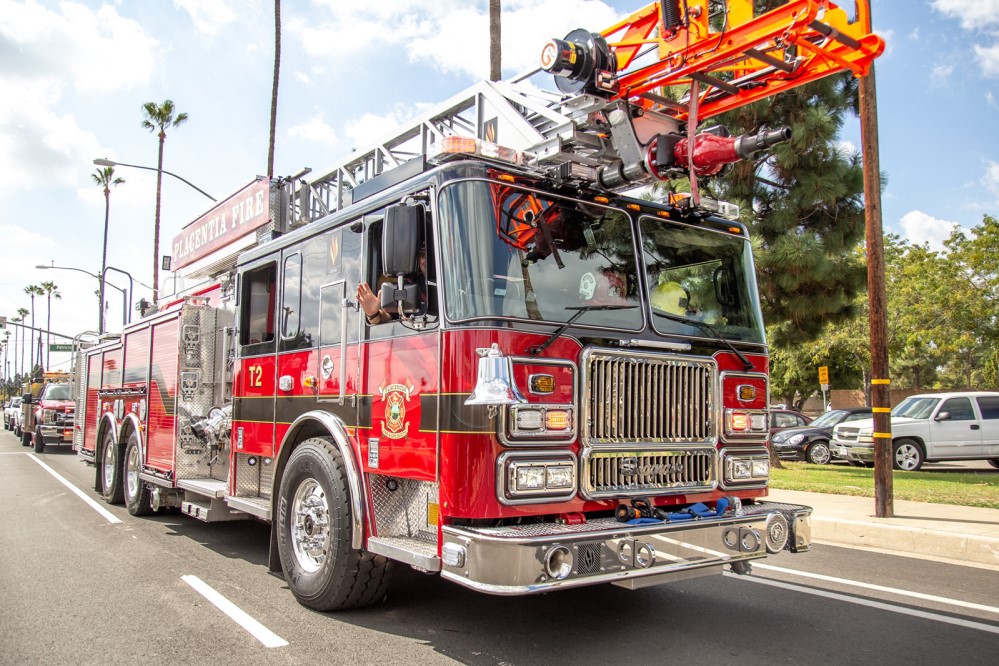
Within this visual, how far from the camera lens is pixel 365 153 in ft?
23.4

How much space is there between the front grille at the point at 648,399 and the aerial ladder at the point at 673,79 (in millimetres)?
1120

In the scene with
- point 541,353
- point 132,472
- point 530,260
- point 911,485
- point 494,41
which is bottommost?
point 911,485

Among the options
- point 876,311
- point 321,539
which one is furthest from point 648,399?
point 876,311

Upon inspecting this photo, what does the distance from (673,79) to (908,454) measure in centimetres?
1524

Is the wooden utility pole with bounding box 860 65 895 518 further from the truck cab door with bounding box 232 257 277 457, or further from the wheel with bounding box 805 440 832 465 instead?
Answer: the wheel with bounding box 805 440 832 465

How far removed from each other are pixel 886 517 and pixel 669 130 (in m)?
6.25

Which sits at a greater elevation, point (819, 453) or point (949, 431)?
point (949, 431)

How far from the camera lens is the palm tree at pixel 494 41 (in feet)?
50.7

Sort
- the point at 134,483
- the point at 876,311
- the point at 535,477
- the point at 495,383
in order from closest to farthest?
the point at 495,383 → the point at 535,477 → the point at 134,483 → the point at 876,311

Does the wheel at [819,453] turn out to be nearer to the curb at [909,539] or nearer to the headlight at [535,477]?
the curb at [909,539]

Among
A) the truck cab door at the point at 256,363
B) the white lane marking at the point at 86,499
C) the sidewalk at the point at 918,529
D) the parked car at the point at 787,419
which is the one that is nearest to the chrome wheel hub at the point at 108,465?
the white lane marking at the point at 86,499

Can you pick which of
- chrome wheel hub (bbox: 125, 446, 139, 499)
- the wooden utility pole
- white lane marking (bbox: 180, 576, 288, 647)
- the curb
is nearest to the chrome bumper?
white lane marking (bbox: 180, 576, 288, 647)

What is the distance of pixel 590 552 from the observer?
4008 millimetres

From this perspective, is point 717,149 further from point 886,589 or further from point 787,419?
point 787,419
